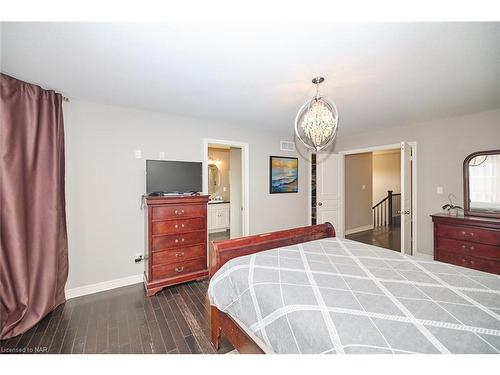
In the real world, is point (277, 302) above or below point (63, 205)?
below

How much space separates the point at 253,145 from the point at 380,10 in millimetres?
3007

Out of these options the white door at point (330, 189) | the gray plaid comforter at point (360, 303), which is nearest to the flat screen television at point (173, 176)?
the gray plaid comforter at point (360, 303)

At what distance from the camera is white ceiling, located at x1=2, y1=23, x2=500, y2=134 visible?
53.9 inches

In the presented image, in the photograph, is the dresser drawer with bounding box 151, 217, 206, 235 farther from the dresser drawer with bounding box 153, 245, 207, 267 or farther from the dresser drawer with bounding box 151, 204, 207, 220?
the dresser drawer with bounding box 153, 245, 207, 267

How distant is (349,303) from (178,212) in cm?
217

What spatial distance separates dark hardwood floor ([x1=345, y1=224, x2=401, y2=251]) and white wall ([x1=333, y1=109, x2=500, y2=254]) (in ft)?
3.35

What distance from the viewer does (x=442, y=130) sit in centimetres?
336

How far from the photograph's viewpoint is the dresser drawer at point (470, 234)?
260cm

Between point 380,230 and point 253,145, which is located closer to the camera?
point 253,145

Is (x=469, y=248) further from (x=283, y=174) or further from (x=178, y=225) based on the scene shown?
(x=178, y=225)

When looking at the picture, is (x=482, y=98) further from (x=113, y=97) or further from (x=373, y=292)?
(x=113, y=97)

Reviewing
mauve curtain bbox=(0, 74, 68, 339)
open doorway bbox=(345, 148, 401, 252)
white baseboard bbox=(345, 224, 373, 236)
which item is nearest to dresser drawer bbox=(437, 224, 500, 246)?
open doorway bbox=(345, 148, 401, 252)
